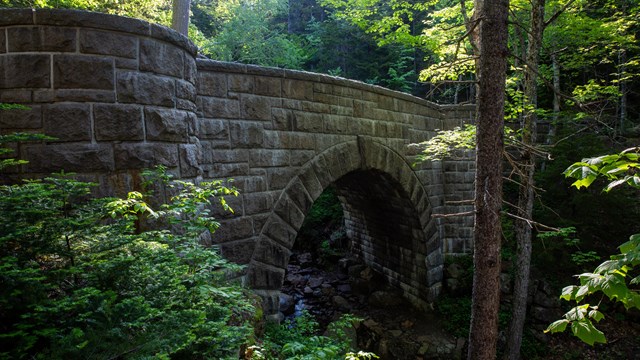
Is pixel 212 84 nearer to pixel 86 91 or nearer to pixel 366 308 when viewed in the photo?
pixel 86 91

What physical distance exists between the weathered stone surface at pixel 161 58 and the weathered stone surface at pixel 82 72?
32cm

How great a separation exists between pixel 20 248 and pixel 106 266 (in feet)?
1.62

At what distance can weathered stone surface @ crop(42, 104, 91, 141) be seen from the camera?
2990 millimetres

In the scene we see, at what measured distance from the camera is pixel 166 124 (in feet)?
11.4

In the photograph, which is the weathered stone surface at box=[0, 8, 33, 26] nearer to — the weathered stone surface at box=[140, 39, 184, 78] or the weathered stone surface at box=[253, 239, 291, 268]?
the weathered stone surface at box=[140, 39, 184, 78]

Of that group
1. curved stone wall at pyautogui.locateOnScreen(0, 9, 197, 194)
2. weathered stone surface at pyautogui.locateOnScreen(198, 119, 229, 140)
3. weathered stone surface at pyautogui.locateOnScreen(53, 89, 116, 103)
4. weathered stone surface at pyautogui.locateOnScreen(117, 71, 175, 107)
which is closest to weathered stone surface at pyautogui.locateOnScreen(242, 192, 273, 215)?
weathered stone surface at pyautogui.locateOnScreen(198, 119, 229, 140)

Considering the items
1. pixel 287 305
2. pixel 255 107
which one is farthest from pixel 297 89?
pixel 287 305

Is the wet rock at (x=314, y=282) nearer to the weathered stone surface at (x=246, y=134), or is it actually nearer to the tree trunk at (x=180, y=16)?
the weathered stone surface at (x=246, y=134)

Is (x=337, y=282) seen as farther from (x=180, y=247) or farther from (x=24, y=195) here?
(x=24, y=195)

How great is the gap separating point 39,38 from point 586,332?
4.36 meters

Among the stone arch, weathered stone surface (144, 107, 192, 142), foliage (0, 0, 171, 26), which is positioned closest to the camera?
weathered stone surface (144, 107, 192, 142)

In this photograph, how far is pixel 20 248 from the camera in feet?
6.63

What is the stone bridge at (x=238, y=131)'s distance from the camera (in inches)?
118

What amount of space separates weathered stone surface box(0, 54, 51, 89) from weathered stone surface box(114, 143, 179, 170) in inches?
32.6
